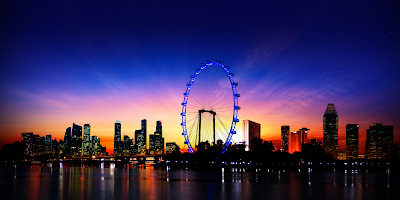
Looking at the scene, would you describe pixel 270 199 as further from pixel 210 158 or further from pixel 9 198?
pixel 210 158

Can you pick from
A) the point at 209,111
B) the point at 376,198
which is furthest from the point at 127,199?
the point at 209,111

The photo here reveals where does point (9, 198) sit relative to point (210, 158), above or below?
above

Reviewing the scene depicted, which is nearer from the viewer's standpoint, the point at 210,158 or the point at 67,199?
the point at 67,199

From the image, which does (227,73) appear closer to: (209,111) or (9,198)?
(209,111)

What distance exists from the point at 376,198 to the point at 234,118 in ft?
275

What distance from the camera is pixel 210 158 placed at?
19762cm

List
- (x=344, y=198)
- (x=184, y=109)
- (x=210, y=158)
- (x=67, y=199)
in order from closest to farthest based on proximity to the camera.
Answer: (x=67, y=199) → (x=344, y=198) → (x=184, y=109) → (x=210, y=158)


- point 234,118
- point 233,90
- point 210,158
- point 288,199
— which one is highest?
point 233,90

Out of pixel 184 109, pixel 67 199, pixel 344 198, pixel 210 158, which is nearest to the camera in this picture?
pixel 67 199

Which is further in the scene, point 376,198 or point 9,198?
point 376,198

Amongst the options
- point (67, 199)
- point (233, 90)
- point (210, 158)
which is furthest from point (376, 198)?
point (210, 158)

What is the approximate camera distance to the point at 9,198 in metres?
40.1

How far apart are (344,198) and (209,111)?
92.8 m

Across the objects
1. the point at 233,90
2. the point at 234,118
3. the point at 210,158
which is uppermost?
the point at 233,90
